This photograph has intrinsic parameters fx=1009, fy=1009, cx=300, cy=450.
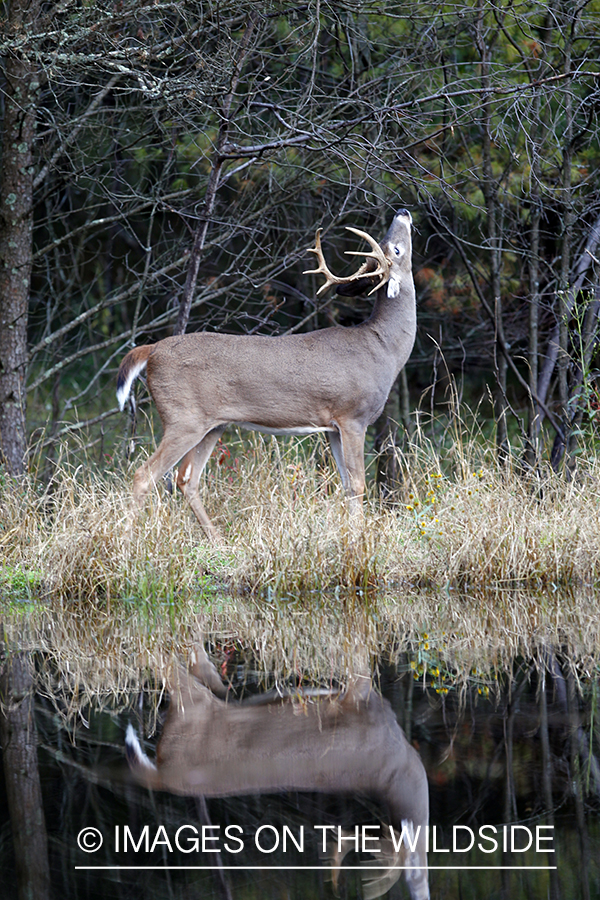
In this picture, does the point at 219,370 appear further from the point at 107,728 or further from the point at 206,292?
the point at 107,728

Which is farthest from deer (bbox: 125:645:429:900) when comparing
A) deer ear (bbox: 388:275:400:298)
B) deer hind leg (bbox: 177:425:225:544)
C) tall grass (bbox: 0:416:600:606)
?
deer ear (bbox: 388:275:400:298)

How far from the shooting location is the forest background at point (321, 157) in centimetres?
744

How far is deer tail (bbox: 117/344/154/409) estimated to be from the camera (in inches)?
292

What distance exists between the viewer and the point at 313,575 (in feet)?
21.8

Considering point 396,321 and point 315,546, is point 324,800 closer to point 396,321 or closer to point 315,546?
point 315,546

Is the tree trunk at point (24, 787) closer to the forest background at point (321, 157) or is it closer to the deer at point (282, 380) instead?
the deer at point (282, 380)

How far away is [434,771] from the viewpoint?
10.5 ft

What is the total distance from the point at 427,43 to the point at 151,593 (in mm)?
5931

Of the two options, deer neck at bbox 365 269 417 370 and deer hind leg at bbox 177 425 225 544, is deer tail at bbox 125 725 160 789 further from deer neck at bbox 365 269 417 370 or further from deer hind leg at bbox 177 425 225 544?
deer neck at bbox 365 269 417 370

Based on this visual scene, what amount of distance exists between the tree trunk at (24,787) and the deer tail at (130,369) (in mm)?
3116

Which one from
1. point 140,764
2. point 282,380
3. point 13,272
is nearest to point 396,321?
point 282,380

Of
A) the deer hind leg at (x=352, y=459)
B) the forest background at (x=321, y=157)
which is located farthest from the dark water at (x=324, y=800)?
the forest background at (x=321, y=157)
